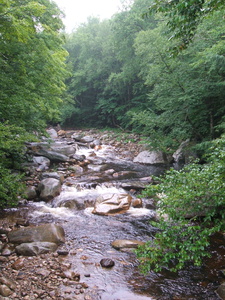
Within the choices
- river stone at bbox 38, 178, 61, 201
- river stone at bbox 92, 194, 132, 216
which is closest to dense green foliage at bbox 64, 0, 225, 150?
river stone at bbox 92, 194, 132, 216

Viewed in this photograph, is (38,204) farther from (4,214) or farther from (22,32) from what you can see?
(22,32)

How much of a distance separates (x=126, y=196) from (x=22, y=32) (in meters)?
5.29

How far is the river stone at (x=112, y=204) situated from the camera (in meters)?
6.10

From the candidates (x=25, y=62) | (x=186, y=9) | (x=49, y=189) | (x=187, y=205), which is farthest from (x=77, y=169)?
(x=186, y=9)

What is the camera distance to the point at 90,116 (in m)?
29.8

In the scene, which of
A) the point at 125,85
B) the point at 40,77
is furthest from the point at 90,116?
the point at 40,77

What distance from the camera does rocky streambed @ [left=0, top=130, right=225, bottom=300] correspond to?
3.17m

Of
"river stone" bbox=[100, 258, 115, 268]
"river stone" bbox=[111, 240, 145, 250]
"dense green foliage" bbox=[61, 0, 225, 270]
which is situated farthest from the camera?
"river stone" bbox=[111, 240, 145, 250]

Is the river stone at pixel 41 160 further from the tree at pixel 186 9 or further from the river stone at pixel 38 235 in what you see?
the tree at pixel 186 9

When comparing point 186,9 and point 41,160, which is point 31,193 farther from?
point 186,9

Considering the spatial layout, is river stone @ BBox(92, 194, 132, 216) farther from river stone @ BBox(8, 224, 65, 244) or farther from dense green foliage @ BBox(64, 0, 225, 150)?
dense green foliage @ BBox(64, 0, 225, 150)

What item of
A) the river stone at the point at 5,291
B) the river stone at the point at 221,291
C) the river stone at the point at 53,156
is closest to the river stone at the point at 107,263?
the river stone at the point at 5,291

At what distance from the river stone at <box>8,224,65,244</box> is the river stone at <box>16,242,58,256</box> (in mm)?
169

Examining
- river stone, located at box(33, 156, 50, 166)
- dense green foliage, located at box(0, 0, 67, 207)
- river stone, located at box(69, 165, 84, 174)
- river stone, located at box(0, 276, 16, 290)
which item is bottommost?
river stone, located at box(69, 165, 84, 174)
